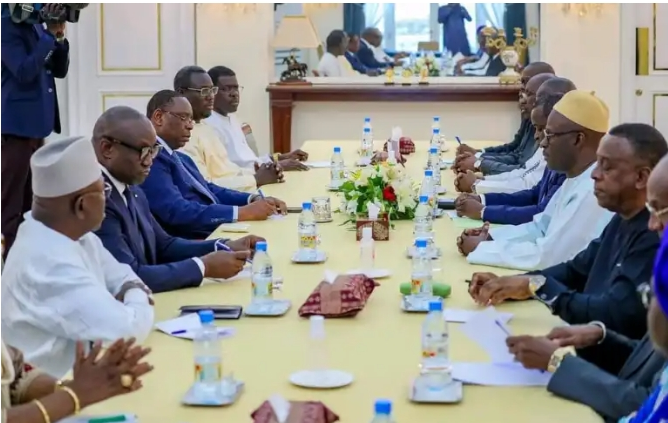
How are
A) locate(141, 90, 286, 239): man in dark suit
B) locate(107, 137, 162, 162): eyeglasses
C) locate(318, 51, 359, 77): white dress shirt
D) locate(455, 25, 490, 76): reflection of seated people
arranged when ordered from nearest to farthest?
locate(107, 137, 162, 162): eyeglasses < locate(141, 90, 286, 239): man in dark suit < locate(455, 25, 490, 76): reflection of seated people < locate(318, 51, 359, 77): white dress shirt

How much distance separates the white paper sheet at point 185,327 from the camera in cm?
257

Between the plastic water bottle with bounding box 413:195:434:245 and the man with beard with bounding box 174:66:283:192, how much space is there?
176cm

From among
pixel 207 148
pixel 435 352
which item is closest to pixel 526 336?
pixel 435 352

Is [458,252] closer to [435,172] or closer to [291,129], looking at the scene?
[435,172]

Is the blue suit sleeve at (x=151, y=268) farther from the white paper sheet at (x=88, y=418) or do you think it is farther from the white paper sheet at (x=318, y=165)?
the white paper sheet at (x=318, y=165)

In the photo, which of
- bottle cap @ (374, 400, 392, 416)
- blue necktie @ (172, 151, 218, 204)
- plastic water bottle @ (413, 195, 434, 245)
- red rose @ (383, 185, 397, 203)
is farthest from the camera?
blue necktie @ (172, 151, 218, 204)

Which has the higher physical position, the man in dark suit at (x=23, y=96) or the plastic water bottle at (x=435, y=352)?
the man in dark suit at (x=23, y=96)

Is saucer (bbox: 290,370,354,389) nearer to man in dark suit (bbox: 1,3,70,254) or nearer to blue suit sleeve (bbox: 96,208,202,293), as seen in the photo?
Answer: blue suit sleeve (bbox: 96,208,202,293)

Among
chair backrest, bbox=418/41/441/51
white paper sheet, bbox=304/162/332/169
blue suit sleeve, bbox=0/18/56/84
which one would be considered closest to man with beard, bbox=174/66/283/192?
white paper sheet, bbox=304/162/332/169

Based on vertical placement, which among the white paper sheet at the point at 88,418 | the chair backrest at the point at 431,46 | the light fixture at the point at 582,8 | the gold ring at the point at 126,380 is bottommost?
the white paper sheet at the point at 88,418

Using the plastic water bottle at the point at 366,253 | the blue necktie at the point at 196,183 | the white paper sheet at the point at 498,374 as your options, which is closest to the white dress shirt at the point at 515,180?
the blue necktie at the point at 196,183

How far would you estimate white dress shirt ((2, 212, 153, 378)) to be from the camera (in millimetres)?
2262

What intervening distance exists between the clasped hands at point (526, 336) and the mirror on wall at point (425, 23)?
6.80m

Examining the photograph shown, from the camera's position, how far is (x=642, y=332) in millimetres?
2697
